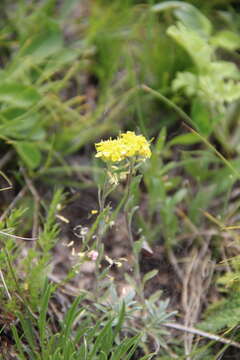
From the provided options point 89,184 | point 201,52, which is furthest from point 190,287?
point 201,52

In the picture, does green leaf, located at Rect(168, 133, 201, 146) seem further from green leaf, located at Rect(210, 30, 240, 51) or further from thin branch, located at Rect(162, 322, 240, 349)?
thin branch, located at Rect(162, 322, 240, 349)

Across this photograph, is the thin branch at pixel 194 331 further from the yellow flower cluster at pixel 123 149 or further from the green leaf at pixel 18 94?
the green leaf at pixel 18 94

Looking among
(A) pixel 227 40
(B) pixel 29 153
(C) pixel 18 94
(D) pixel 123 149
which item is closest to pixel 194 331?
(D) pixel 123 149

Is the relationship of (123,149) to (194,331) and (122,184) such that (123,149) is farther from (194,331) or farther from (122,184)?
(122,184)

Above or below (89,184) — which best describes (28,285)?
above

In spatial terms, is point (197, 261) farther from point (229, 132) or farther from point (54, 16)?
point (54, 16)

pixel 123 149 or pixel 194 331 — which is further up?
pixel 123 149
